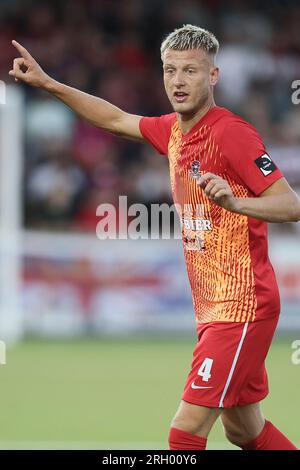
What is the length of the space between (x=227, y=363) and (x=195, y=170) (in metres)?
0.99

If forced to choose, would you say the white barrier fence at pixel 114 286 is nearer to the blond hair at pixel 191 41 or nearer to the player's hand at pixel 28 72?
the player's hand at pixel 28 72

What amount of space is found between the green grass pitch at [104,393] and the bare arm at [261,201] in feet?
9.07

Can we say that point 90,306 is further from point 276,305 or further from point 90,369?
point 276,305

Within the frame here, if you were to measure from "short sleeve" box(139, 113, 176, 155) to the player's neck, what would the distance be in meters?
0.26

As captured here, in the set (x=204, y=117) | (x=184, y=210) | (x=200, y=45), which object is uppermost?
(x=200, y=45)

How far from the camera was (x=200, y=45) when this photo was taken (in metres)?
5.75

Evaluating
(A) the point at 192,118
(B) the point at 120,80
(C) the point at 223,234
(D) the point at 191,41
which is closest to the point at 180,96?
(A) the point at 192,118

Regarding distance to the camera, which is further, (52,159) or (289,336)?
(52,159)

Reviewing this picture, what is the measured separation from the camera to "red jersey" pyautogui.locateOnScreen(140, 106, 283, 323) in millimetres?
5602

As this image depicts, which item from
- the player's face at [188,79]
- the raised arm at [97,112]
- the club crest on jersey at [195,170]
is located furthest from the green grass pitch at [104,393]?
the player's face at [188,79]

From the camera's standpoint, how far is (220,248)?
571 centimetres

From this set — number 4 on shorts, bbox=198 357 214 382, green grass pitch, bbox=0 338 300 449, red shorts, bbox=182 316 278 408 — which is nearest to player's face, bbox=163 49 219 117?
red shorts, bbox=182 316 278 408
